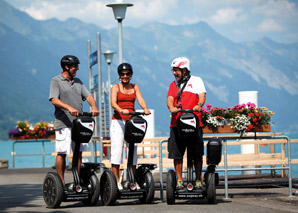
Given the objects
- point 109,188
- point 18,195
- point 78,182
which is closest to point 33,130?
point 18,195

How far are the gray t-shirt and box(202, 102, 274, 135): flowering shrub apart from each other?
3.62 metres

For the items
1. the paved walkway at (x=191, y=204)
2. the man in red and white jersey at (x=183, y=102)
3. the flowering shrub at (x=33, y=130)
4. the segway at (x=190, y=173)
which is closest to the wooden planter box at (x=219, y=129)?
the paved walkway at (x=191, y=204)

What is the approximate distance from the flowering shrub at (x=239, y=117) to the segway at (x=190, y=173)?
328 cm

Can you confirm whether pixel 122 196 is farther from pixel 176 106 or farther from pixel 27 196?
pixel 27 196

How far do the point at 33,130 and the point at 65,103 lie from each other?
1284 cm

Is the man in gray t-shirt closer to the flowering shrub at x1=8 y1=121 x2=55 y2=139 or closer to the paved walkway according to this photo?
the paved walkway

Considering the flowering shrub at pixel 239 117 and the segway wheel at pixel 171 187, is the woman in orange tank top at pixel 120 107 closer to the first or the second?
the segway wheel at pixel 171 187

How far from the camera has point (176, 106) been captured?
7.86 meters

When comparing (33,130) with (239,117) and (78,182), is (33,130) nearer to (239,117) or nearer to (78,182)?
(239,117)

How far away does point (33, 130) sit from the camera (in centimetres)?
2023

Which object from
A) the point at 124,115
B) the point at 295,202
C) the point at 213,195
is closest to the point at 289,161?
the point at 295,202

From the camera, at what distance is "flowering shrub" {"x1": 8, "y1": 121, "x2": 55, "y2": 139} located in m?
20.2

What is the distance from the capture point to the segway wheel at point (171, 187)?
24.8 feet

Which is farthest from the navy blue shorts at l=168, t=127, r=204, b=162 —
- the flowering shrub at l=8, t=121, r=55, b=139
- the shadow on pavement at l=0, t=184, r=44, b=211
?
the flowering shrub at l=8, t=121, r=55, b=139
